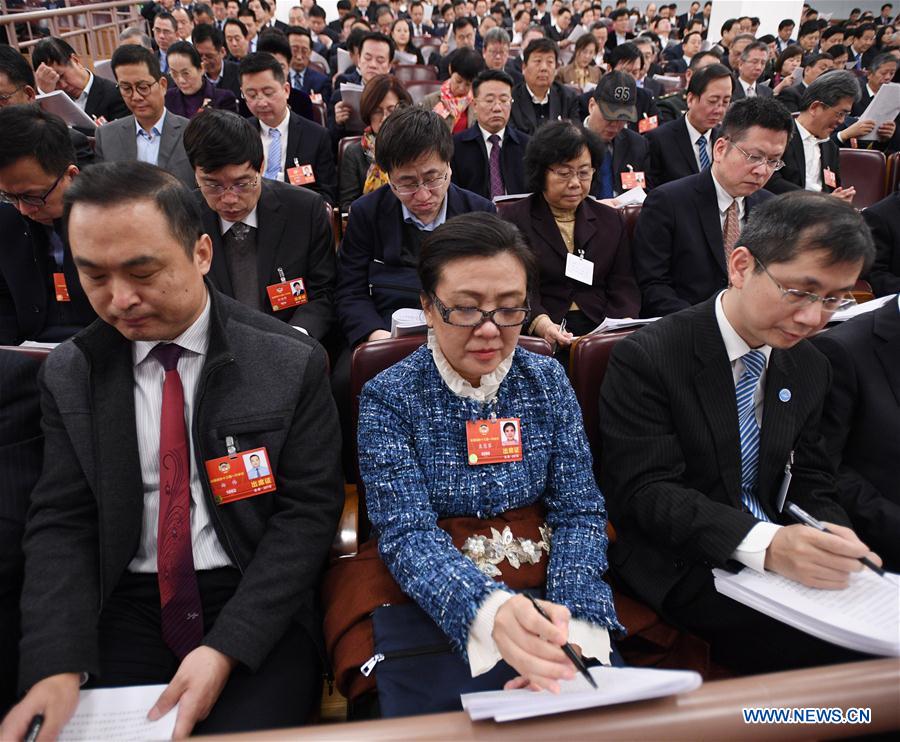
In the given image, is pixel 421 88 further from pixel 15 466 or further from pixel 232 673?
pixel 232 673

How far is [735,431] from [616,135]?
2841 millimetres

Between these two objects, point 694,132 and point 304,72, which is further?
point 304,72

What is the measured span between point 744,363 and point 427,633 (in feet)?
2.97

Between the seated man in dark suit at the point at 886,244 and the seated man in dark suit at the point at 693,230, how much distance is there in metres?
0.52

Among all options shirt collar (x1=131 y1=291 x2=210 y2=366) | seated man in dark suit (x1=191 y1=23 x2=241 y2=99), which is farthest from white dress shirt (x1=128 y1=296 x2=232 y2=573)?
seated man in dark suit (x1=191 y1=23 x2=241 y2=99)

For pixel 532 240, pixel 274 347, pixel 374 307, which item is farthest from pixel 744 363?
pixel 374 307

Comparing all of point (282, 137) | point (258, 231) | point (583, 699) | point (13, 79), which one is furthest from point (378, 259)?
point (13, 79)

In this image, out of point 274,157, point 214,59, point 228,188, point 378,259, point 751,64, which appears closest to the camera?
point 228,188

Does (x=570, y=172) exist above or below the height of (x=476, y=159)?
below

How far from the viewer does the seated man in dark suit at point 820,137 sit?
3.39m

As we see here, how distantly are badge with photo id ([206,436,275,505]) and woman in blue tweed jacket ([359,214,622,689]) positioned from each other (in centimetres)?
20

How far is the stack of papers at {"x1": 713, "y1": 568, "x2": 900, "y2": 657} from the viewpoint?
3.20ft

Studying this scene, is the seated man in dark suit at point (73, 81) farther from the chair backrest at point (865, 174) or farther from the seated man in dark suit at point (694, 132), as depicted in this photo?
the chair backrest at point (865, 174)

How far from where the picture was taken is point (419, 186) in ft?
7.13
